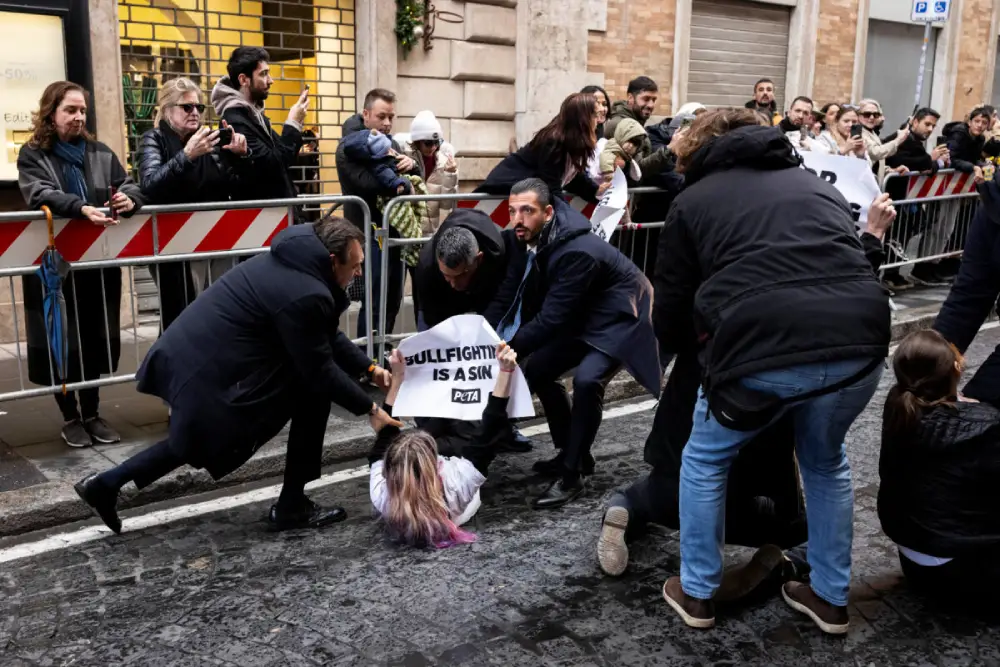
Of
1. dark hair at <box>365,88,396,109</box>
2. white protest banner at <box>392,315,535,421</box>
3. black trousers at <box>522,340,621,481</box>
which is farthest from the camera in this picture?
dark hair at <box>365,88,396,109</box>

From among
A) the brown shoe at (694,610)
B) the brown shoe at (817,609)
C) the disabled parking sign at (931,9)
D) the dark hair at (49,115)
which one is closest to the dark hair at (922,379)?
the brown shoe at (817,609)

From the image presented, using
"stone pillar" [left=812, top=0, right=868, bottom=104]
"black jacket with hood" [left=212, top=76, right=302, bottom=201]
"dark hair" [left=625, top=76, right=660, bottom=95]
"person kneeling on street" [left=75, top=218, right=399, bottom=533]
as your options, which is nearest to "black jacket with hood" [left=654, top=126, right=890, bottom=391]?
"person kneeling on street" [left=75, top=218, right=399, bottom=533]

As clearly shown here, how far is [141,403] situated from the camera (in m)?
6.27

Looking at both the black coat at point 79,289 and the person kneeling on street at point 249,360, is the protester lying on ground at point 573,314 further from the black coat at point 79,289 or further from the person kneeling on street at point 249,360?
the black coat at point 79,289

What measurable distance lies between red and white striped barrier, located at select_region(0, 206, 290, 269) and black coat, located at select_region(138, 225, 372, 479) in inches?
51.3

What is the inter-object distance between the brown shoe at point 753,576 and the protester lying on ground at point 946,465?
484mm

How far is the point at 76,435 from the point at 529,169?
10.4 ft

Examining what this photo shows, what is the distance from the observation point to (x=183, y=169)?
5.78 meters

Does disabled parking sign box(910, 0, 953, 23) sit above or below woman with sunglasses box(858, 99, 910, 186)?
above

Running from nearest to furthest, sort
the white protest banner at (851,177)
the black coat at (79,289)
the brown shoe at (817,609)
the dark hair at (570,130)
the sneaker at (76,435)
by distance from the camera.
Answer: the brown shoe at (817,609) < the black coat at (79,289) < the sneaker at (76,435) < the white protest banner at (851,177) < the dark hair at (570,130)

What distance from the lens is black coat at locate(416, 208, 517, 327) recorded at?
16.0 feet

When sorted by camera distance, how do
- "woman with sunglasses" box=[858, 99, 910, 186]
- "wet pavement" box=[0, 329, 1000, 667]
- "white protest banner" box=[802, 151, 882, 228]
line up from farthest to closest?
"woman with sunglasses" box=[858, 99, 910, 186]
"white protest banner" box=[802, 151, 882, 228]
"wet pavement" box=[0, 329, 1000, 667]

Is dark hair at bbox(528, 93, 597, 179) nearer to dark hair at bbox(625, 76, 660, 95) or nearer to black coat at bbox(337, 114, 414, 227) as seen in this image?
black coat at bbox(337, 114, 414, 227)

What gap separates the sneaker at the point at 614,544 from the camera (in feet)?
13.2
